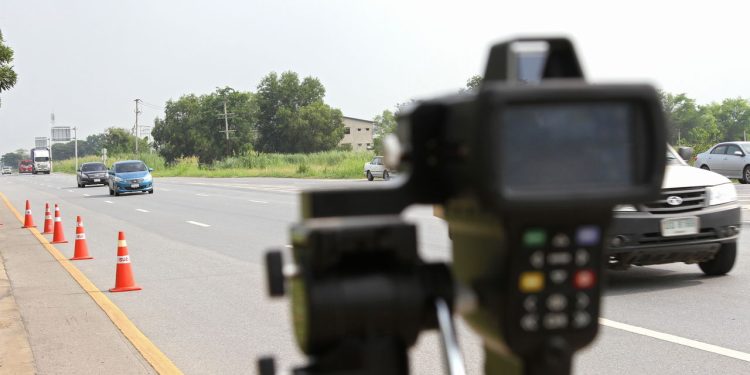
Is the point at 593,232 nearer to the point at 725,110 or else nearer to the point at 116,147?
the point at 725,110

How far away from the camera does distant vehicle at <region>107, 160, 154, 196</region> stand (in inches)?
1491

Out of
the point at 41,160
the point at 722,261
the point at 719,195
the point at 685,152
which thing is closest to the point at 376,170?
the point at 685,152

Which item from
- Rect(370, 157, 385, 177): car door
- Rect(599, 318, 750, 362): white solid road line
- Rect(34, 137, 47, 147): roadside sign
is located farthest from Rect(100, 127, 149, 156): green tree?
Rect(599, 318, 750, 362): white solid road line

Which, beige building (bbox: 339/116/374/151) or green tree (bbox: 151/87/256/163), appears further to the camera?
beige building (bbox: 339/116/374/151)

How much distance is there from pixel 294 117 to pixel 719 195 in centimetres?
11909

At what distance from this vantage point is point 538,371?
4.52ft

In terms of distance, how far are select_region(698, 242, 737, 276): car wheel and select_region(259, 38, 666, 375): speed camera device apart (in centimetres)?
845

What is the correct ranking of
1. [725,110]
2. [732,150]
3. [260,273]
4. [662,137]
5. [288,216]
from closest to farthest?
1. [662,137]
2. [260,273]
3. [288,216]
4. [732,150]
5. [725,110]

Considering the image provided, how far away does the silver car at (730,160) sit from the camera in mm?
29391

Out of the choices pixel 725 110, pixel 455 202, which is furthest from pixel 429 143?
pixel 725 110

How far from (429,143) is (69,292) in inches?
381

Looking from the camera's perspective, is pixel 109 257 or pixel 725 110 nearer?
pixel 109 257

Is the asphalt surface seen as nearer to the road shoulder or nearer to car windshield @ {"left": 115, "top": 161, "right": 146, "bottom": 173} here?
the road shoulder

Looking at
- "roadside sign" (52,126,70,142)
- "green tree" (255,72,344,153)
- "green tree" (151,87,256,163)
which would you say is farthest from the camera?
"roadside sign" (52,126,70,142)
